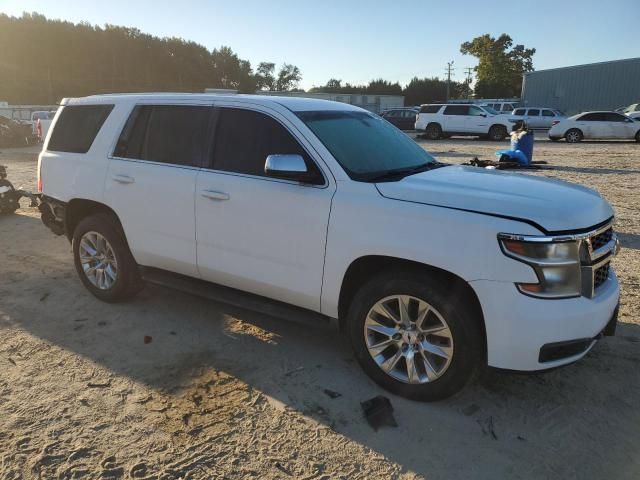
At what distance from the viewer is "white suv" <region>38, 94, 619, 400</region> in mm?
2861

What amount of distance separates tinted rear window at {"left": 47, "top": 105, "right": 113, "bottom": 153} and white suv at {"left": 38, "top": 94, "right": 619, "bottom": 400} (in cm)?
3

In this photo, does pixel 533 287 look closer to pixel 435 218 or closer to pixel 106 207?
pixel 435 218

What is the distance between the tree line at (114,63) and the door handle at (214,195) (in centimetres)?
6605

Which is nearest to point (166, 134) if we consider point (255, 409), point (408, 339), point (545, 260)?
point (255, 409)

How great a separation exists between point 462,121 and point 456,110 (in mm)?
669

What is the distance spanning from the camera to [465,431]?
9.93 feet

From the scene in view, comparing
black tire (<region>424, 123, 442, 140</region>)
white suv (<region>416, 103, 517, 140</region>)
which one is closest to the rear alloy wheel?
white suv (<region>416, 103, 517, 140</region>)

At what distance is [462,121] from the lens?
2678cm

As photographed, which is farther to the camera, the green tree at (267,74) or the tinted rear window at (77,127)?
the green tree at (267,74)

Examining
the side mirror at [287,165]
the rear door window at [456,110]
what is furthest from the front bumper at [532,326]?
the rear door window at [456,110]

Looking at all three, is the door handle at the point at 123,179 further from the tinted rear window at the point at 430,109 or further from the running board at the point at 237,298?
the tinted rear window at the point at 430,109

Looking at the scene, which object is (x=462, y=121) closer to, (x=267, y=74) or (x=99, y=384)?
(x=99, y=384)

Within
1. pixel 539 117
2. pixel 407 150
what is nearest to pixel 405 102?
pixel 539 117

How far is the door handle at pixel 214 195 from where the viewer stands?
3.83 metres
